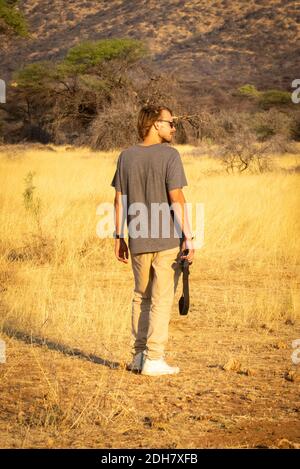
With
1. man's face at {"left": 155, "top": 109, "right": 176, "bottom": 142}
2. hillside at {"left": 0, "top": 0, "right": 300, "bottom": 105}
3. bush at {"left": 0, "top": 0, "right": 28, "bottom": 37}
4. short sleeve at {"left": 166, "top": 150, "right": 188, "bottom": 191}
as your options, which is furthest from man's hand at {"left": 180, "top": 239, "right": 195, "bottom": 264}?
hillside at {"left": 0, "top": 0, "right": 300, "bottom": 105}

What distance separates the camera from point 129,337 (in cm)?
606

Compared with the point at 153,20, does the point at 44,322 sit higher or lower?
lower

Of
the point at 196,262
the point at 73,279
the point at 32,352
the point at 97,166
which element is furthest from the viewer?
the point at 97,166

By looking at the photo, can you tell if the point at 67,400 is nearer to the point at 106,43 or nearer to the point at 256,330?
the point at 256,330

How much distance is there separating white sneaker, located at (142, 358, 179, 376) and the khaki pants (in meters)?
0.03

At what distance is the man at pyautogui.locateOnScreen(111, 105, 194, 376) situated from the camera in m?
4.74

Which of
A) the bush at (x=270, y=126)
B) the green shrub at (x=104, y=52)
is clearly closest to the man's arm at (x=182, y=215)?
the bush at (x=270, y=126)

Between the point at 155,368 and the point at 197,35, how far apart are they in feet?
179

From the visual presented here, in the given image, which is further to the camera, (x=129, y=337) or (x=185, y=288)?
(x=129, y=337)

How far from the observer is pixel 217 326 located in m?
6.41

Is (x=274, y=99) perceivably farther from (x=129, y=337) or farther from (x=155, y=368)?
(x=155, y=368)

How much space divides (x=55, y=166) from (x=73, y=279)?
1139cm

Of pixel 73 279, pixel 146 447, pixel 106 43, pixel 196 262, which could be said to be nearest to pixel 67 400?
pixel 146 447

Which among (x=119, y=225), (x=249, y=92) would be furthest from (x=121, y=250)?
(x=249, y=92)
